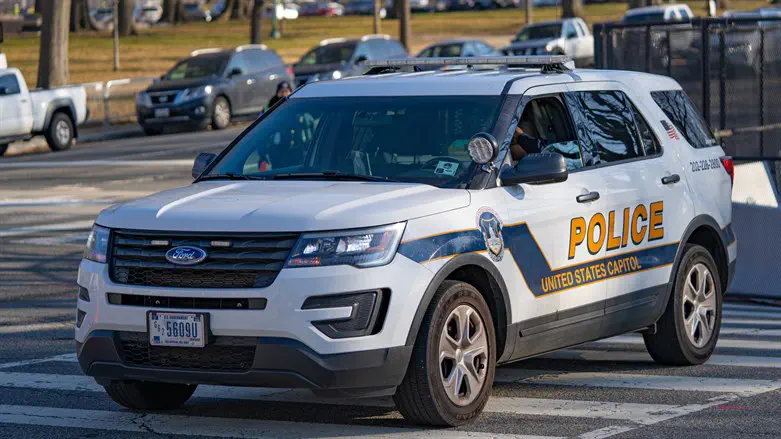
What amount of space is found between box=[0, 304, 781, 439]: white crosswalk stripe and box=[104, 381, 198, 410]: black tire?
70mm

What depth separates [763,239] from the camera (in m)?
13.1

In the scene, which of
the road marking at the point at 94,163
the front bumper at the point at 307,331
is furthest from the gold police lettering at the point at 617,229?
the road marking at the point at 94,163

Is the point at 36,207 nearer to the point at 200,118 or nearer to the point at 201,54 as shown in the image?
the point at 200,118

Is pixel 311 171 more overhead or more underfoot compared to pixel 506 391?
more overhead

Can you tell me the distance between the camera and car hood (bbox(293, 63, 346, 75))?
126ft

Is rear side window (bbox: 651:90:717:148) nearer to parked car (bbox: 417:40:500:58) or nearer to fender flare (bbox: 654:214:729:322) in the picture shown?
fender flare (bbox: 654:214:729:322)

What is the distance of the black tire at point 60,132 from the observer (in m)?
30.3

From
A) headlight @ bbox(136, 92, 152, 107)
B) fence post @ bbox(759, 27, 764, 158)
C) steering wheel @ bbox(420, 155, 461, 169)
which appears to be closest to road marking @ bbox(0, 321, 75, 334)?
steering wheel @ bbox(420, 155, 461, 169)

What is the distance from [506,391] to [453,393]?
1.15 metres

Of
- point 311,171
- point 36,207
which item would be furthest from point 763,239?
point 36,207

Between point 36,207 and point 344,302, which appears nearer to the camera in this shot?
point 344,302

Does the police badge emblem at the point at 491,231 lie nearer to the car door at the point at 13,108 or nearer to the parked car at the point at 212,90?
the car door at the point at 13,108

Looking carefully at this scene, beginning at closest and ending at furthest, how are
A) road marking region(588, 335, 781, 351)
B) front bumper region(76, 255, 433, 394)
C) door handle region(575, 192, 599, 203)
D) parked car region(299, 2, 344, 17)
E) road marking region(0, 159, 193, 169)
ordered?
front bumper region(76, 255, 433, 394)
door handle region(575, 192, 599, 203)
road marking region(588, 335, 781, 351)
road marking region(0, 159, 193, 169)
parked car region(299, 2, 344, 17)

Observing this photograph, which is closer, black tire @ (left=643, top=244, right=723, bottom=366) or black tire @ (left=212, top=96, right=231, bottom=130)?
black tire @ (left=643, top=244, right=723, bottom=366)
